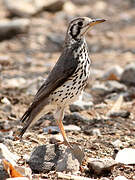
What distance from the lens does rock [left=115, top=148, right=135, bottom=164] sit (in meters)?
5.49

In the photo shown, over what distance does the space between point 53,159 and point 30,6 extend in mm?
10176

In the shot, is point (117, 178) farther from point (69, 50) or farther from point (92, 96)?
point (92, 96)

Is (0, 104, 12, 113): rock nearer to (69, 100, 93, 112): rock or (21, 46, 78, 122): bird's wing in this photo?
(69, 100, 93, 112): rock

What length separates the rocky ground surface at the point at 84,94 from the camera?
529 centimetres

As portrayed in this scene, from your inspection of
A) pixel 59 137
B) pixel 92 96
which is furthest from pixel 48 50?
pixel 59 137

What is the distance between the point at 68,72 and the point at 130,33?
860 cm

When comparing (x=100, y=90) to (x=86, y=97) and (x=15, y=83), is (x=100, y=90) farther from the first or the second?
(x=15, y=83)

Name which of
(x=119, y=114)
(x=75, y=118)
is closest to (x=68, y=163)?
(x=75, y=118)

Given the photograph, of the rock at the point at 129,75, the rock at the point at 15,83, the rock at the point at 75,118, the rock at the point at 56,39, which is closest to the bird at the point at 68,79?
the rock at the point at 75,118

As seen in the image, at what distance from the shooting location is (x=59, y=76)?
18.7ft

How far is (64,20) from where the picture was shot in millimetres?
14938

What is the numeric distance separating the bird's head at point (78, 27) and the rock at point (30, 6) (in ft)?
28.1

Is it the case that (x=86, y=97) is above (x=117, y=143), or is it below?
above

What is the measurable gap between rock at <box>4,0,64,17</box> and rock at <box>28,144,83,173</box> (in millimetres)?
9412
